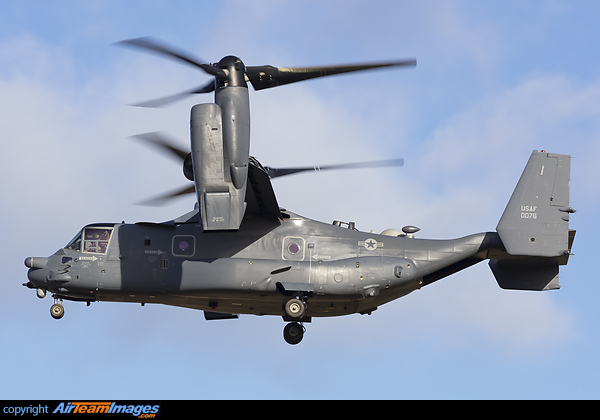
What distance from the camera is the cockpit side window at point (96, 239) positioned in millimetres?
29902

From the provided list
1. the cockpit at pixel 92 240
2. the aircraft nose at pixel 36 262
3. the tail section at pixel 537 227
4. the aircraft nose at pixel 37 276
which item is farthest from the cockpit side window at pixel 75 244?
the tail section at pixel 537 227

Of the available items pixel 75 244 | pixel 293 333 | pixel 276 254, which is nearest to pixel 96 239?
pixel 75 244

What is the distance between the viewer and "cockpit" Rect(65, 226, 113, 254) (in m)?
29.9

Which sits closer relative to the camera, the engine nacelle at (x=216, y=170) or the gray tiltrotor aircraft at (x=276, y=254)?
the engine nacelle at (x=216, y=170)

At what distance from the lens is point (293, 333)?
3067 centimetres

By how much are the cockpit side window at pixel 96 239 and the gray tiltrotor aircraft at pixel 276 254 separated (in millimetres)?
32

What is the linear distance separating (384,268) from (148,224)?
679 centimetres

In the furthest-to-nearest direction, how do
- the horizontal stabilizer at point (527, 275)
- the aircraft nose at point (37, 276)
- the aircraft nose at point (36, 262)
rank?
1. the horizontal stabilizer at point (527, 275)
2. the aircraft nose at point (36, 262)
3. the aircraft nose at point (37, 276)

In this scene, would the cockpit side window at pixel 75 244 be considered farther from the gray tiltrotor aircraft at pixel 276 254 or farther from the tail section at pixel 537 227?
the tail section at pixel 537 227
